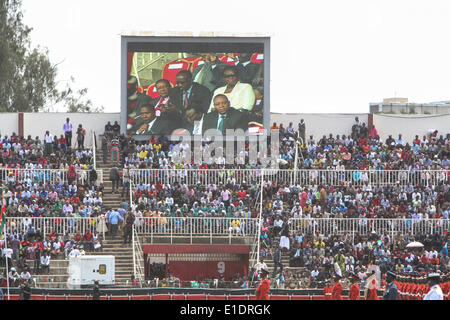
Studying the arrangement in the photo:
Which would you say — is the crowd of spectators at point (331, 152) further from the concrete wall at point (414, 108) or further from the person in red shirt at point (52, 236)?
the concrete wall at point (414, 108)

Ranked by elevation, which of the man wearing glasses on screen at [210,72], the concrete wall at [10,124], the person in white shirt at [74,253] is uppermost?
the man wearing glasses on screen at [210,72]

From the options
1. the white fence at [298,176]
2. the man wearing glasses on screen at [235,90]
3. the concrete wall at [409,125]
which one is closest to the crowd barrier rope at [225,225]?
the white fence at [298,176]

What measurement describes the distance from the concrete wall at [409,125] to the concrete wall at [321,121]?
137cm

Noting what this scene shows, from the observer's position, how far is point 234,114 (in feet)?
153

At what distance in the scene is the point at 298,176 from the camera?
42938 millimetres

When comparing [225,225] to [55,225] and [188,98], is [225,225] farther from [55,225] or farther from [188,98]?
[188,98]

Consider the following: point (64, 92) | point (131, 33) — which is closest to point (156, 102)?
point (131, 33)

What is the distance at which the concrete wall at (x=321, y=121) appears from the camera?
4881 centimetres

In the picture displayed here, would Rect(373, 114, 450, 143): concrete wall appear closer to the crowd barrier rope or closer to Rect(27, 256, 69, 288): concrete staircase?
the crowd barrier rope

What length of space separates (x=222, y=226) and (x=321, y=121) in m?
11.9

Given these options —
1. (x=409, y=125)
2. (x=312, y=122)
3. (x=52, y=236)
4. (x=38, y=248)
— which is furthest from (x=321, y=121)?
(x=38, y=248)

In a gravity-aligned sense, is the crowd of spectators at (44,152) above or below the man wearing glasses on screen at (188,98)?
below
